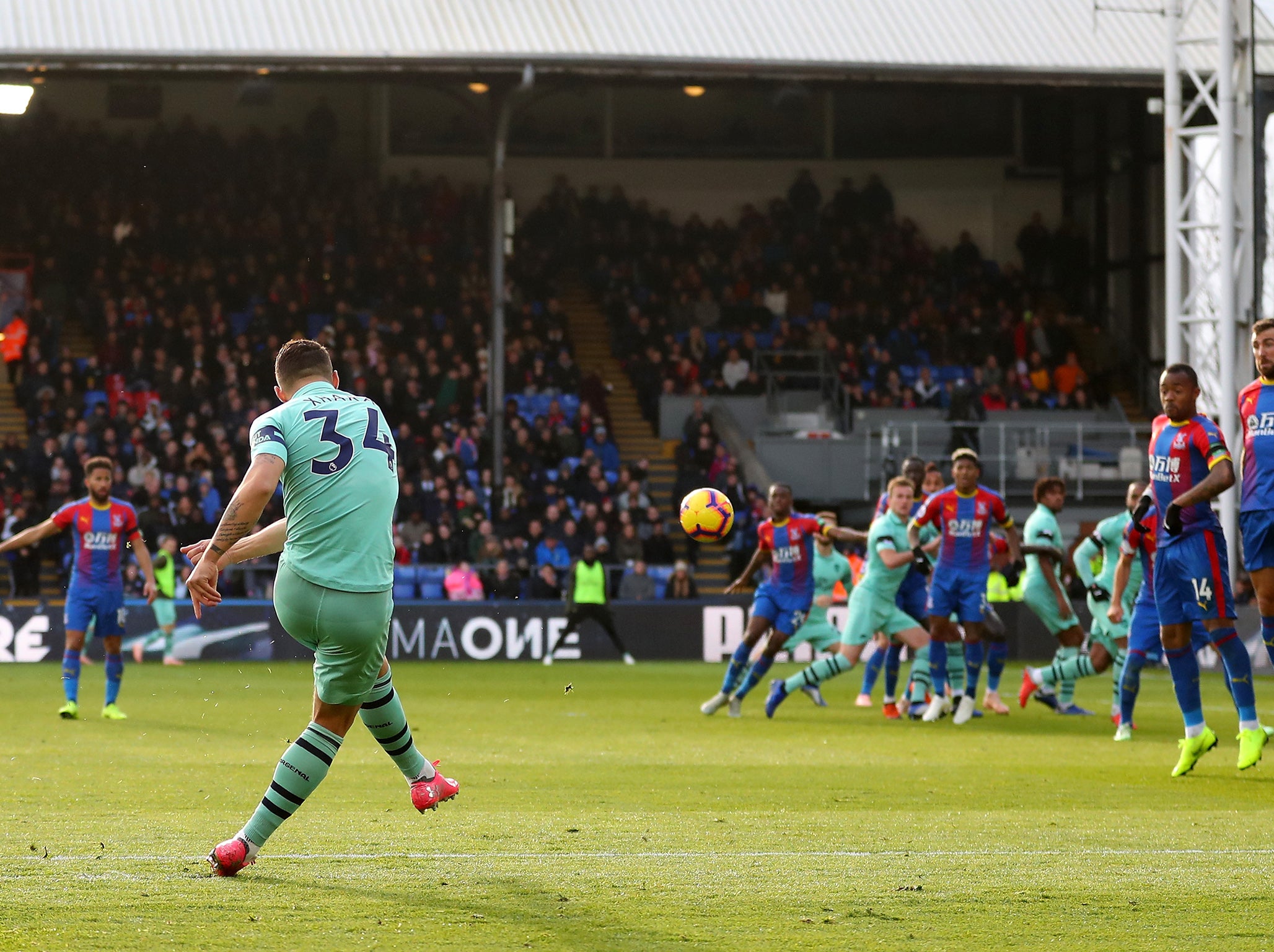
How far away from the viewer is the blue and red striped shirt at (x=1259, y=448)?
920cm

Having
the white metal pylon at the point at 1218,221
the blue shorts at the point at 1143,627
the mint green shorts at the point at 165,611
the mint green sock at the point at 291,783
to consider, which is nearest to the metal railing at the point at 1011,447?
the white metal pylon at the point at 1218,221

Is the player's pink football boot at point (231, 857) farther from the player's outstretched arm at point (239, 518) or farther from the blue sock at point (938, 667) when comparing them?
the blue sock at point (938, 667)

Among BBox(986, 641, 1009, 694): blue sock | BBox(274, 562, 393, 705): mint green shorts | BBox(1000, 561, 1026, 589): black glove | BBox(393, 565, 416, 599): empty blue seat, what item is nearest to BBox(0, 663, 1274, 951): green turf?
BBox(274, 562, 393, 705): mint green shorts

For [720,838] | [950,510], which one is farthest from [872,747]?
[720,838]

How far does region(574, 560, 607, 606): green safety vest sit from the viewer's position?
77.6 ft

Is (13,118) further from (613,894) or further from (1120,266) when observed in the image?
(613,894)

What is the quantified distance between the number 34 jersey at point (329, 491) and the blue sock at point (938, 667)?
30.1 feet

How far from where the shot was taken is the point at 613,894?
19.9 feet

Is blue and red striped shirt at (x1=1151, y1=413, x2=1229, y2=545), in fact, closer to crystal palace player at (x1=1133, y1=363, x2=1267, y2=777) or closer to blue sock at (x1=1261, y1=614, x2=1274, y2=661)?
crystal palace player at (x1=1133, y1=363, x2=1267, y2=777)

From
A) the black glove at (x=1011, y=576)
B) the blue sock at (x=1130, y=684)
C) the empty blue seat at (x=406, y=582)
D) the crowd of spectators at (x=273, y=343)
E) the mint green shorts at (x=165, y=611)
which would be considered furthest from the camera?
the crowd of spectators at (x=273, y=343)

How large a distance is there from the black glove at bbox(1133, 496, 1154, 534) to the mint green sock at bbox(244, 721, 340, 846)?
19.4ft

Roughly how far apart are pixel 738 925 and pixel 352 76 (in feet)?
77.4

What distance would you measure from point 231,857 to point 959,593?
9473 mm

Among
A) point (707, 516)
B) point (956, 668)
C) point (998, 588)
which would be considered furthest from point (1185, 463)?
point (998, 588)
